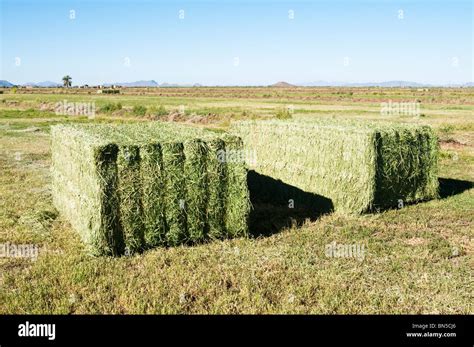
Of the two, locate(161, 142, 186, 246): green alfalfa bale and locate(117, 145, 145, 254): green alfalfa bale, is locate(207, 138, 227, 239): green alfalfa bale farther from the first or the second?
locate(117, 145, 145, 254): green alfalfa bale

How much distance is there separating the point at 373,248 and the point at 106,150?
17.8ft

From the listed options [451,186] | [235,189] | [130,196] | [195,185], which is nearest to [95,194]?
[130,196]

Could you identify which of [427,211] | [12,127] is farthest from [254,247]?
[12,127]

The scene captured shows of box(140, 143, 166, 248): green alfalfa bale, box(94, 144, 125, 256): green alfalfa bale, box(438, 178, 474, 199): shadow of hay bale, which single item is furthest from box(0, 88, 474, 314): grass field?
box(438, 178, 474, 199): shadow of hay bale

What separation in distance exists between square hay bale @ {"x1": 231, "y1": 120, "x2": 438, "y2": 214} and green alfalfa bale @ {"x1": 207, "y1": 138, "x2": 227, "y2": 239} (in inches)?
155

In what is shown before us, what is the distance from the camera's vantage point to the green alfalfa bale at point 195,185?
9.29 metres

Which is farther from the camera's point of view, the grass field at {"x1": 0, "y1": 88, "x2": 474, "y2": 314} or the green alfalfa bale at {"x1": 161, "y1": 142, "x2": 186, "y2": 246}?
the green alfalfa bale at {"x1": 161, "y1": 142, "x2": 186, "y2": 246}

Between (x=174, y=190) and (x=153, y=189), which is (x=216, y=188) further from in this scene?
(x=153, y=189)

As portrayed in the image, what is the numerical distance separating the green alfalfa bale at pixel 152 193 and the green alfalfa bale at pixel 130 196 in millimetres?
94

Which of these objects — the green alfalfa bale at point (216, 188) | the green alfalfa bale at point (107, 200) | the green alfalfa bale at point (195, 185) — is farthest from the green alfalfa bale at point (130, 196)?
the green alfalfa bale at point (216, 188)

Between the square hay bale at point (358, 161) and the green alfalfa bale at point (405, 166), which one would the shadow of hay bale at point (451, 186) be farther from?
the square hay bale at point (358, 161)

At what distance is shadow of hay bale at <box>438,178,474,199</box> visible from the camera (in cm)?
1441

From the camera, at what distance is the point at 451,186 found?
50.6ft

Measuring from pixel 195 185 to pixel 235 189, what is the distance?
2.90 ft
